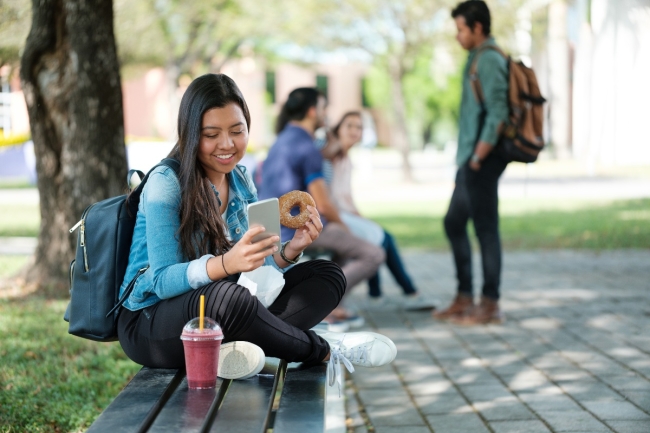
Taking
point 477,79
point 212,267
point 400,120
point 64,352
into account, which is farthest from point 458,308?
point 400,120

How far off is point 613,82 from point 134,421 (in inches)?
812

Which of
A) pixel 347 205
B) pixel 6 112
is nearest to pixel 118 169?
pixel 347 205

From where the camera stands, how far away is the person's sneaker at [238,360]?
2.96 meters

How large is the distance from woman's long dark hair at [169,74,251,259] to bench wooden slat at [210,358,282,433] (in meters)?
0.50

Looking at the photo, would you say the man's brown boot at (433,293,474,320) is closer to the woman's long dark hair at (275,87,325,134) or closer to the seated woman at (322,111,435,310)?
the seated woman at (322,111,435,310)

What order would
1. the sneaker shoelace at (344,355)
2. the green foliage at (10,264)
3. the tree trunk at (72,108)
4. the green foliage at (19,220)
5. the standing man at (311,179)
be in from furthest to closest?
the green foliage at (19,220), the green foliage at (10,264), the tree trunk at (72,108), the standing man at (311,179), the sneaker shoelace at (344,355)

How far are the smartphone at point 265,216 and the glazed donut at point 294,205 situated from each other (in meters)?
0.46

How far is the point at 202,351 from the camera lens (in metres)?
2.78

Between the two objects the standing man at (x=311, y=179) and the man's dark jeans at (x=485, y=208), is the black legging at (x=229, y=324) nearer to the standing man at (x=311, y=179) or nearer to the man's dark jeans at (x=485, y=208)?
the standing man at (x=311, y=179)

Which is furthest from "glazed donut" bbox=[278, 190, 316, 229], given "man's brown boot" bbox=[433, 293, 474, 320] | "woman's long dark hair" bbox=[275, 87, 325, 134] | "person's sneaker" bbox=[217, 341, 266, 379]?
"man's brown boot" bbox=[433, 293, 474, 320]

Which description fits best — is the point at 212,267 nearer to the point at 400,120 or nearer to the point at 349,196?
the point at 349,196

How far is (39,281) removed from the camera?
733 centimetres

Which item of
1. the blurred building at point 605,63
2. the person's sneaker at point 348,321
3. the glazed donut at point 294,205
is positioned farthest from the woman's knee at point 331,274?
the blurred building at point 605,63

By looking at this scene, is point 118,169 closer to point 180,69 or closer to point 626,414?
point 626,414
